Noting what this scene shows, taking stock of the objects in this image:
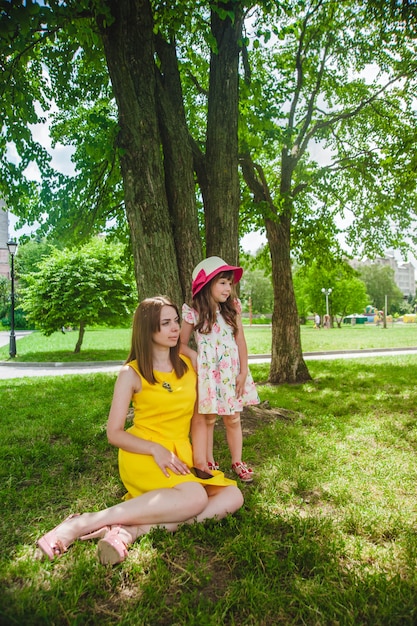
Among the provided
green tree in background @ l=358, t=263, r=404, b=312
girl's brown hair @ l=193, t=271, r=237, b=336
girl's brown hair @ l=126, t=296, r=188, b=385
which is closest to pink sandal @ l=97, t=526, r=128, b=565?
girl's brown hair @ l=126, t=296, r=188, b=385

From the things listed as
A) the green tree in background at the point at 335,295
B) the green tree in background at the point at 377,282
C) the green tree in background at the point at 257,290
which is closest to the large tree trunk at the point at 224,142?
the green tree in background at the point at 335,295

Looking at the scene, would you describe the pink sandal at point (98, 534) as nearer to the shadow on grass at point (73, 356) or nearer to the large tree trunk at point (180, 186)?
the large tree trunk at point (180, 186)

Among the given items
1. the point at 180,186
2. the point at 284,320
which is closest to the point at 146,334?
the point at 180,186

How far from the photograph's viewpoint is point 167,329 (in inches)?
123

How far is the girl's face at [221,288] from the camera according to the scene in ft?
12.7

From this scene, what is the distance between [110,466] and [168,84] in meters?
4.51

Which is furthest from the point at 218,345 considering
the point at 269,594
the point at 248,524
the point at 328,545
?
the point at 269,594

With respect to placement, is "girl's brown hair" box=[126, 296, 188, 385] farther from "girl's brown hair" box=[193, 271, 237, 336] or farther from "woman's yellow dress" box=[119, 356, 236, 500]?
"girl's brown hair" box=[193, 271, 237, 336]

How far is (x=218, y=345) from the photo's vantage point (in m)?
3.83

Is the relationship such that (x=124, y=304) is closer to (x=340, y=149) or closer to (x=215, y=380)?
(x=340, y=149)

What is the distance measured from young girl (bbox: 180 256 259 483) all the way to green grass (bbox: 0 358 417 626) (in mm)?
485

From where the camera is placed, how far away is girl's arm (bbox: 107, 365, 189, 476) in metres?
2.83

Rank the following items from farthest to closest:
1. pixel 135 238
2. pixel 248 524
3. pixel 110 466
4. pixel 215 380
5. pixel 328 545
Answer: pixel 135 238 < pixel 110 466 < pixel 215 380 < pixel 248 524 < pixel 328 545

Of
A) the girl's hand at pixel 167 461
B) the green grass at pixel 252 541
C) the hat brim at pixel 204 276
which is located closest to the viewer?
the green grass at pixel 252 541
